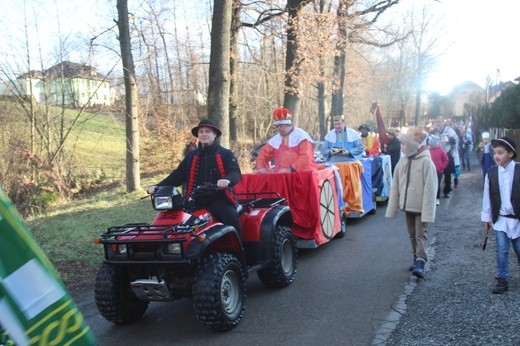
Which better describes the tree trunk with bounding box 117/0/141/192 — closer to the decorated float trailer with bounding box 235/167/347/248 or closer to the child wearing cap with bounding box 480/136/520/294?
the decorated float trailer with bounding box 235/167/347/248

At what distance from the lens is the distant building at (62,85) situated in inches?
621

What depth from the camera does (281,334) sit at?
17.1 ft

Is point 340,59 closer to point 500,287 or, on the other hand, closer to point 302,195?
point 302,195

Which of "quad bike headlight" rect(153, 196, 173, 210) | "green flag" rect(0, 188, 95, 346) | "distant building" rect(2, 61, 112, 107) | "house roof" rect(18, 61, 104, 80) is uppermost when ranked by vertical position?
"house roof" rect(18, 61, 104, 80)

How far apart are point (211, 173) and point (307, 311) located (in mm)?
1813

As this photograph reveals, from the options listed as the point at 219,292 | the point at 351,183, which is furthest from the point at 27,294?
the point at 351,183

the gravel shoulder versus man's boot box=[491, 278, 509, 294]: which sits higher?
man's boot box=[491, 278, 509, 294]

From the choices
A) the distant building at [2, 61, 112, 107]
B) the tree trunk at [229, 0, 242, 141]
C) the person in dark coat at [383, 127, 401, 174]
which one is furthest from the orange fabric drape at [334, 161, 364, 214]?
the distant building at [2, 61, 112, 107]

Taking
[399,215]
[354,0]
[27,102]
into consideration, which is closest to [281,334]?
[399,215]

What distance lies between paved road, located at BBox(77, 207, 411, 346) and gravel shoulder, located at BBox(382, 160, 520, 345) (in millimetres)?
277

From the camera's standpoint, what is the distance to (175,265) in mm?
5195

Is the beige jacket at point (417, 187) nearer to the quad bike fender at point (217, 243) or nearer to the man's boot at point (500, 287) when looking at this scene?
the man's boot at point (500, 287)

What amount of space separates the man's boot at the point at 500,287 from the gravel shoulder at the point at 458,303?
6 centimetres

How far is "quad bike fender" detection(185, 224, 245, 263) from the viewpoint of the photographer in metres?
5.05
